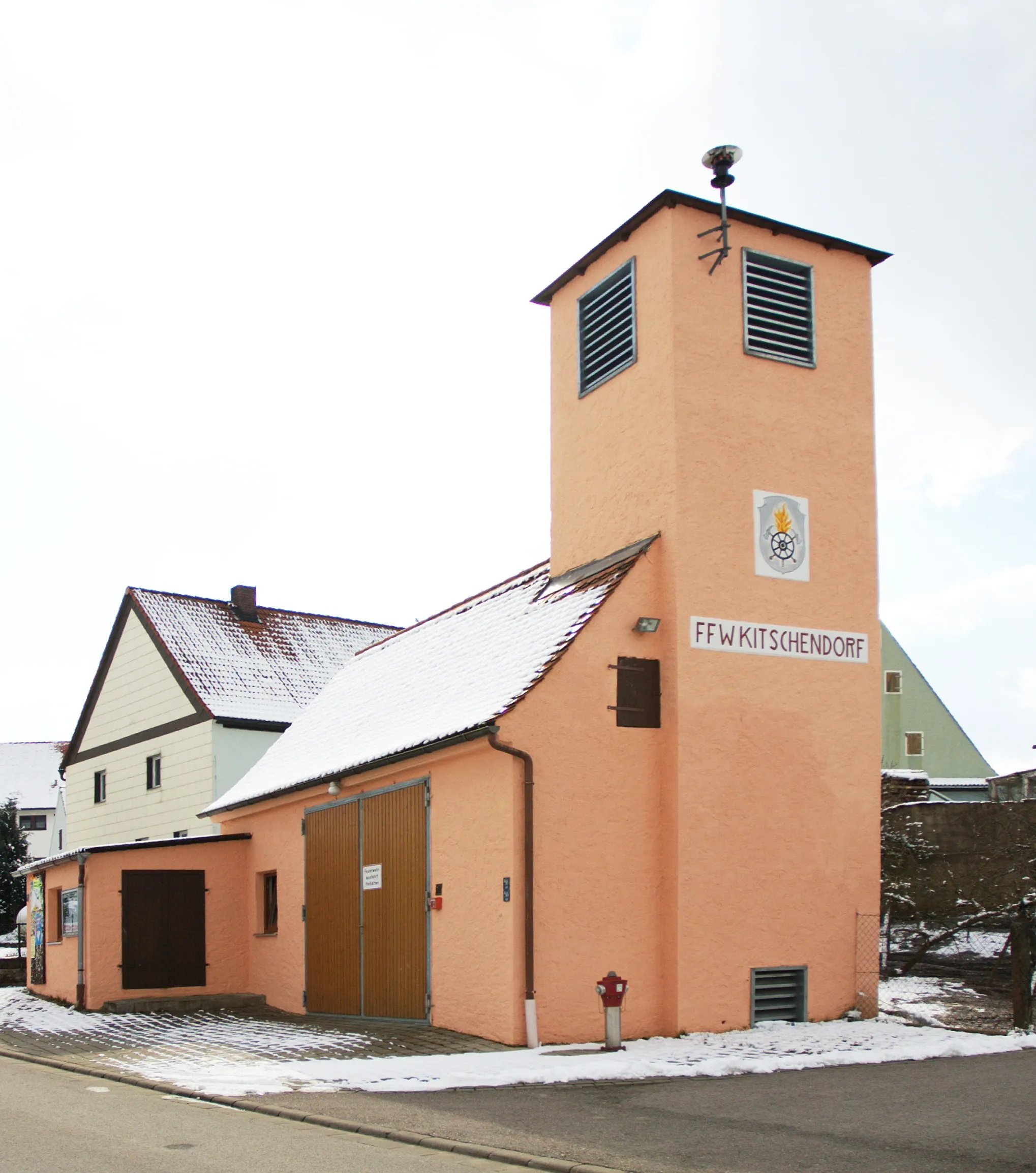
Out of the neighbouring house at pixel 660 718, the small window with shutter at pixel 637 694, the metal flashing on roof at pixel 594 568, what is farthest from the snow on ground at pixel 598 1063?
the metal flashing on roof at pixel 594 568

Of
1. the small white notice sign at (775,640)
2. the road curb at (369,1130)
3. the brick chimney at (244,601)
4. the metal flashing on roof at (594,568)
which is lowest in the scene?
→ the road curb at (369,1130)

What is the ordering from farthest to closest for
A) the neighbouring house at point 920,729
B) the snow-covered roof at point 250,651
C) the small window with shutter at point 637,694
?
the neighbouring house at point 920,729 < the snow-covered roof at point 250,651 < the small window with shutter at point 637,694

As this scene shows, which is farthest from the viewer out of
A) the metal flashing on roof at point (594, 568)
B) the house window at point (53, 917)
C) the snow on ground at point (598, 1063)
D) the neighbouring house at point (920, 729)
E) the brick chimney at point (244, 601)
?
the neighbouring house at point (920, 729)

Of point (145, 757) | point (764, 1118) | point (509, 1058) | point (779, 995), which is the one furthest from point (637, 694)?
point (145, 757)

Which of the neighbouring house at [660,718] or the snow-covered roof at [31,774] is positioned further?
the snow-covered roof at [31,774]

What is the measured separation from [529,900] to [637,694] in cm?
273

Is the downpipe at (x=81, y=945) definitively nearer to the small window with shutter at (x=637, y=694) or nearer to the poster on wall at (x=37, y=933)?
the poster on wall at (x=37, y=933)

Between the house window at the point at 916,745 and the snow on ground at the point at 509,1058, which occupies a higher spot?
the house window at the point at 916,745

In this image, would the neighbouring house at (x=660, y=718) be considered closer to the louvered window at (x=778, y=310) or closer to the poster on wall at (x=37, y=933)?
the louvered window at (x=778, y=310)

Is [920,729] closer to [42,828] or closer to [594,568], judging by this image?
[594,568]

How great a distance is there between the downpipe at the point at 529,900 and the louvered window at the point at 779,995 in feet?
8.89

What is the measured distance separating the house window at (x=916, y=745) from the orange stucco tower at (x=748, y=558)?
34.4 meters

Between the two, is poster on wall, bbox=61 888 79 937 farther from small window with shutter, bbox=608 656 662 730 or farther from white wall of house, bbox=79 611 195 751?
small window with shutter, bbox=608 656 662 730

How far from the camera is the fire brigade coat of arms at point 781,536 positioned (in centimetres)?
1617
